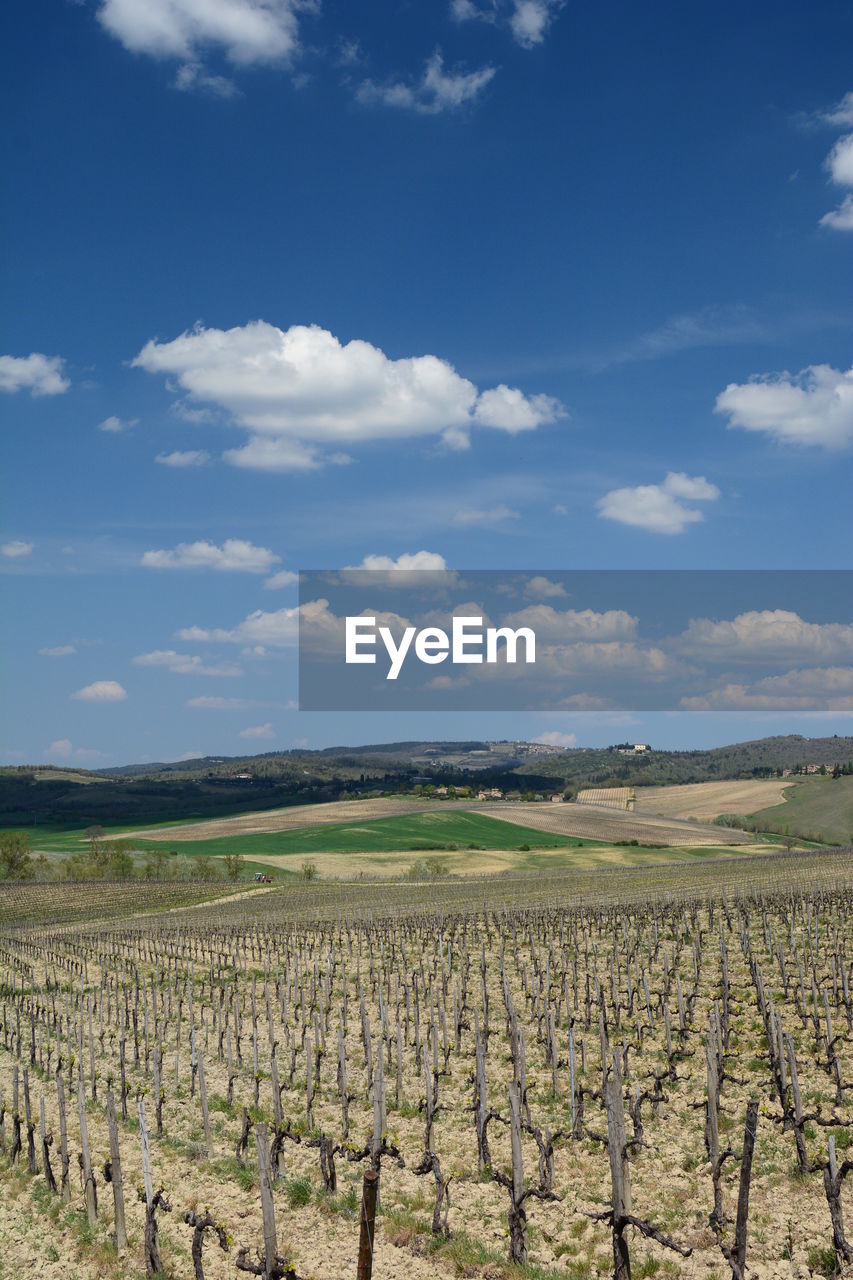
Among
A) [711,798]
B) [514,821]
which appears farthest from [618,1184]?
[711,798]

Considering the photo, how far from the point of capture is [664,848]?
111 m

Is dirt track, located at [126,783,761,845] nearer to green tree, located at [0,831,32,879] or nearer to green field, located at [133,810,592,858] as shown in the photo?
green field, located at [133,810,592,858]

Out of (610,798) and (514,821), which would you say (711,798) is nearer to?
(610,798)

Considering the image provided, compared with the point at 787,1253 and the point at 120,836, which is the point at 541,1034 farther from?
the point at 120,836

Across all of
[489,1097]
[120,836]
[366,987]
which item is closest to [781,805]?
[120,836]

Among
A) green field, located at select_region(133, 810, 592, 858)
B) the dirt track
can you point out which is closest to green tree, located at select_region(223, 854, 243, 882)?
green field, located at select_region(133, 810, 592, 858)

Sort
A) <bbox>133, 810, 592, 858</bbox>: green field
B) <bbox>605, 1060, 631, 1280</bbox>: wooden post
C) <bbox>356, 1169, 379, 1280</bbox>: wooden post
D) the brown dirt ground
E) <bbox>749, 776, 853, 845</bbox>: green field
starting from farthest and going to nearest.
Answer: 1. the brown dirt ground
2. <bbox>749, 776, 853, 845</bbox>: green field
3. <bbox>133, 810, 592, 858</bbox>: green field
4. <bbox>605, 1060, 631, 1280</bbox>: wooden post
5. <bbox>356, 1169, 379, 1280</bbox>: wooden post

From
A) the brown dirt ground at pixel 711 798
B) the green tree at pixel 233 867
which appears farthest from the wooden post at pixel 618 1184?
the brown dirt ground at pixel 711 798

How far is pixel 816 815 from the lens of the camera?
416 ft

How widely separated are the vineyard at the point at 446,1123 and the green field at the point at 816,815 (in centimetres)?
9063

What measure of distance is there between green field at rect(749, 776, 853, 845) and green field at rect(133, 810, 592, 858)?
97.3ft

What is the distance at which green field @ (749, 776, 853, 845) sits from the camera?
394ft

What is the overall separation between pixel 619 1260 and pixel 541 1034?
1186 centimetres

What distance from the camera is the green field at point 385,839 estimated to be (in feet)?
360
